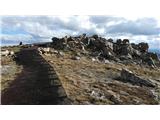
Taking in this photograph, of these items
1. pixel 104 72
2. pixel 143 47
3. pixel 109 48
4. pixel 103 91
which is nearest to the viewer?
pixel 103 91

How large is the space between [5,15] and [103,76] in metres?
18.6

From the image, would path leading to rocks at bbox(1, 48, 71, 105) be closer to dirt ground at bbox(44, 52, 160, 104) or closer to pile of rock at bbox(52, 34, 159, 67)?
dirt ground at bbox(44, 52, 160, 104)

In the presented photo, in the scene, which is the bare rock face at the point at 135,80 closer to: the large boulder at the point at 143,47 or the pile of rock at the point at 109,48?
the pile of rock at the point at 109,48

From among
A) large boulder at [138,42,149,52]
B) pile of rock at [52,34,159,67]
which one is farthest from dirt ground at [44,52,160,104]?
large boulder at [138,42,149,52]

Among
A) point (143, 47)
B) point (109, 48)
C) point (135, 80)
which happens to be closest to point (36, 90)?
point (135, 80)

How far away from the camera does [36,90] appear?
31.1 metres

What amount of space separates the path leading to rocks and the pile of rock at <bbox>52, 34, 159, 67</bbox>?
30.1 metres

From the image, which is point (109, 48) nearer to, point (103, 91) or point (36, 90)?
point (103, 91)

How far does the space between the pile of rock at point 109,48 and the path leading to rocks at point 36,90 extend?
3008cm

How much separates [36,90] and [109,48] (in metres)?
45.4

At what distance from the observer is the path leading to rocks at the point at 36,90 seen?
90.8 ft

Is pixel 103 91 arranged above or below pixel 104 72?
above
